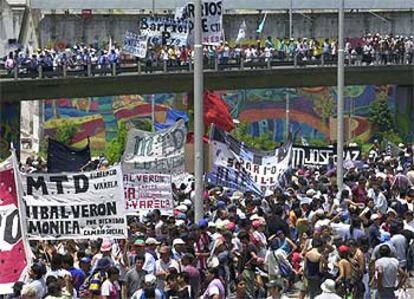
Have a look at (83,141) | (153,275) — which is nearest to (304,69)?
A: (83,141)

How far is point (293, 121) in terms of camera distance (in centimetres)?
7619

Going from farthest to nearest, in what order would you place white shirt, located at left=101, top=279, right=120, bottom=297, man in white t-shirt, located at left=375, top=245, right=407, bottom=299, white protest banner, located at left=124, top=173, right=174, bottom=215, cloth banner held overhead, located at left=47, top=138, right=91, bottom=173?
cloth banner held overhead, located at left=47, top=138, right=91, bottom=173
white protest banner, located at left=124, top=173, right=174, bottom=215
man in white t-shirt, located at left=375, top=245, right=407, bottom=299
white shirt, located at left=101, top=279, right=120, bottom=297

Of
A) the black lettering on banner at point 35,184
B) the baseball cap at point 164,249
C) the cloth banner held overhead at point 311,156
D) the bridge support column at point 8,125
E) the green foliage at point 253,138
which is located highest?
the black lettering on banner at point 35,184

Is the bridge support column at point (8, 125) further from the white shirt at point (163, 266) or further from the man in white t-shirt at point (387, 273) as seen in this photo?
the white shirt at point (163, 266)

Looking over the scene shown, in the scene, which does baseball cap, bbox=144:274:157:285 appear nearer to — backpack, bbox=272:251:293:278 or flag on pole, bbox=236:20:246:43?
backpack, bbox=272:251:293:278

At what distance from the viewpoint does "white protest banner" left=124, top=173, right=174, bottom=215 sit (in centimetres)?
2459

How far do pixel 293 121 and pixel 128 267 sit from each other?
184 ft

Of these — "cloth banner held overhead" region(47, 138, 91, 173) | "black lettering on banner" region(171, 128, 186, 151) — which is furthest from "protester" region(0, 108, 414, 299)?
"cloth banner held overhead" region(47, 138, 91, 173)

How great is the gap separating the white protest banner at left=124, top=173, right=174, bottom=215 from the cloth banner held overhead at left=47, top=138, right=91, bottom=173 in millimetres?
5913

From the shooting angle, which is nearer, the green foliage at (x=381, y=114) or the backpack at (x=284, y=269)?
the backpack at (x=284, y=269)

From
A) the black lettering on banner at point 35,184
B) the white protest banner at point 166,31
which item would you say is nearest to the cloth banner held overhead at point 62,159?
the black lettering on banner at point 35,184

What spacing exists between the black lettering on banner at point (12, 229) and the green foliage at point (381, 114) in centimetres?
5796

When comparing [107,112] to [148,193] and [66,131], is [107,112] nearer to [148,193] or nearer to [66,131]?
[66,131]

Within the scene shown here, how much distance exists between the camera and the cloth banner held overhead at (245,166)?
29.8 m
